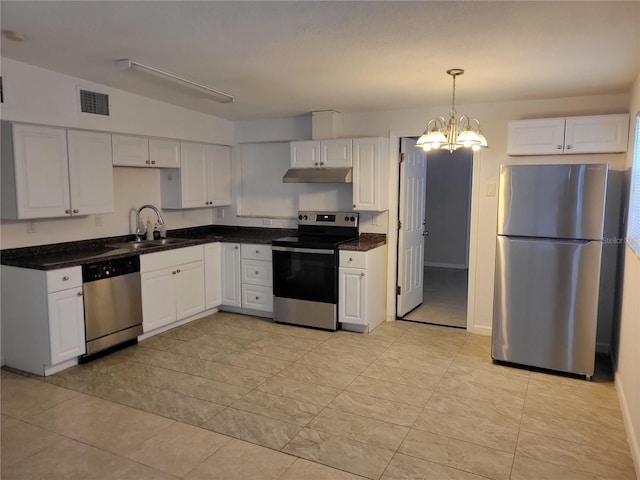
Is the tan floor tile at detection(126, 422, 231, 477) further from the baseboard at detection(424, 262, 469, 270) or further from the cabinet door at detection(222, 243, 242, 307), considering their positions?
the baseboard at detection(424, 262, 469, 270)

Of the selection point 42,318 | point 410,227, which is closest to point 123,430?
point 42,318

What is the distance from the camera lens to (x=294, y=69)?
3.30 meters

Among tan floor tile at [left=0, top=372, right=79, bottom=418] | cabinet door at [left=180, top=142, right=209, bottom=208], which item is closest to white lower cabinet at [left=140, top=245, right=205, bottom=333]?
cabinet door at [left=180, top=142, right=209, bottom=208]

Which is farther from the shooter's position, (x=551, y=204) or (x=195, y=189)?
(x=195, y=189)

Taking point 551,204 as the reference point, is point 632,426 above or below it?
below

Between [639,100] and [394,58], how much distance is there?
1778mm

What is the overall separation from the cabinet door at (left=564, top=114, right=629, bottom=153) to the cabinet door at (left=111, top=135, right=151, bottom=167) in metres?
3.91

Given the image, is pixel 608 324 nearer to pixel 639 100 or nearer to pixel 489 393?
pixel 489 393

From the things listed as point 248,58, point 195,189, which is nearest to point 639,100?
point 248,58

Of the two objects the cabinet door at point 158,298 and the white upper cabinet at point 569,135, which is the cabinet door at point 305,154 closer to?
the cabinet door at point 158,298

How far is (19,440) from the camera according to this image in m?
2.66

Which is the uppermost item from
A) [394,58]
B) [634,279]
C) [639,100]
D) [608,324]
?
[394,58]

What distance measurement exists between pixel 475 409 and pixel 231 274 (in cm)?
308

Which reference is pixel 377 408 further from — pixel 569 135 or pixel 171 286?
pixel 569 135
